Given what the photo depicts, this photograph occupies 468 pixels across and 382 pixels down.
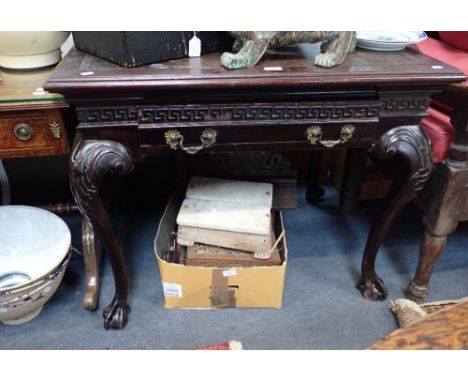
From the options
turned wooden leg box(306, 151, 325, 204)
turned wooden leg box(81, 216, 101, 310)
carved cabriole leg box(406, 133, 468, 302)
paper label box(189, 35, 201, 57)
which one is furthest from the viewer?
turned wooden leg box(306, 151, 325, 204)

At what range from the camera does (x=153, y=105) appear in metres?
0.82

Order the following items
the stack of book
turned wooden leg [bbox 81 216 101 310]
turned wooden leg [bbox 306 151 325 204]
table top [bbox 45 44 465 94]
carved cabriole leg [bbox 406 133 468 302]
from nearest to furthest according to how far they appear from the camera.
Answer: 1. table top [bbox 45 44 465 94]
2. carved cabriole leg [bbox 406 133 468 302]
3. the stack of book
4. turned wooden leg [bbox 81 216 101 310]
5. turned wooden leg [bbox 306 151 325 204]

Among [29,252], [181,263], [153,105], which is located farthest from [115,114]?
[29,252]

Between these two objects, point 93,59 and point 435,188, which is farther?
point 435,188

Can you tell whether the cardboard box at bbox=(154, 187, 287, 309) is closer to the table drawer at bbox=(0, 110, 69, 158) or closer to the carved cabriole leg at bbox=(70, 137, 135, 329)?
the carved cabriole leg at bbox=(70, 137, 135, 329)

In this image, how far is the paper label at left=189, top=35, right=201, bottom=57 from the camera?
88 centimetres

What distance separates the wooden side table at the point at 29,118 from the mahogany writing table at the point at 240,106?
117 millimetres

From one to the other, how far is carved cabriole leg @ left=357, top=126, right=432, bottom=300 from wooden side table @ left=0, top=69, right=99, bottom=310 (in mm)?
725

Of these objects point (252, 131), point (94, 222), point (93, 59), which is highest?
point (93, 59)

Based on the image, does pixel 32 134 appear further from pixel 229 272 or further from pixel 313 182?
pixel 313 182

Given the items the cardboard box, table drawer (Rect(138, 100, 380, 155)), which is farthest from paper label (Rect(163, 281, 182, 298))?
table drawer (Rect(138, 100, 380, 155))

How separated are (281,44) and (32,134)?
1.94 feet

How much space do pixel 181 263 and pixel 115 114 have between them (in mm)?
505

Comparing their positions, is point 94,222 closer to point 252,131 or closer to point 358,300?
point 252,131
